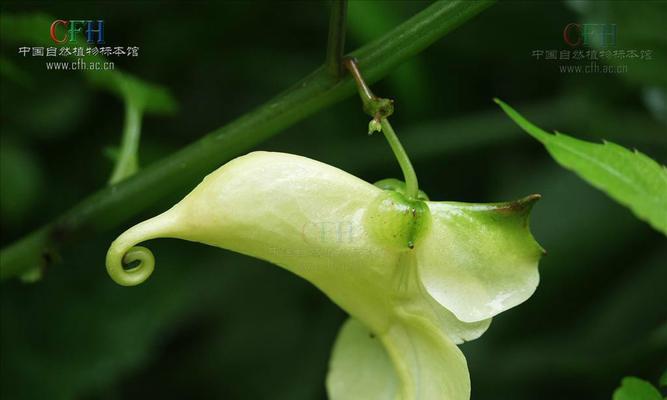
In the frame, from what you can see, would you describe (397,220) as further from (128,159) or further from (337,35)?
(128,159)

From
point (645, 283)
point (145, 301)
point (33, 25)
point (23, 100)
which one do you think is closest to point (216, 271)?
point (145, 301)

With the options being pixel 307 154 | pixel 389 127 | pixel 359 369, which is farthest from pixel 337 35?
pixel 307 154

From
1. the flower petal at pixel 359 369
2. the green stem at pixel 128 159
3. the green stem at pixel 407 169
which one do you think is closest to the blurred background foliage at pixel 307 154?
the green stem at pixel 128 159

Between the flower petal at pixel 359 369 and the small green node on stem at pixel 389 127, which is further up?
the small green node on stem at pixel 389 127

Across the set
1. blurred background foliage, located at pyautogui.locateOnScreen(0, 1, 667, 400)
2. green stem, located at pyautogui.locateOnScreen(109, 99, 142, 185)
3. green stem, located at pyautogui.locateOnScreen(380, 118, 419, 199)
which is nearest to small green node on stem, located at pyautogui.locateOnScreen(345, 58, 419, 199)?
green stem, located at pyautogui.locateOnScreen(380, 118, 419, 199)

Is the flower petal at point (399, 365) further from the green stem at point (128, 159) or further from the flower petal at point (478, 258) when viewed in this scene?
the green stem at point (128, 159)

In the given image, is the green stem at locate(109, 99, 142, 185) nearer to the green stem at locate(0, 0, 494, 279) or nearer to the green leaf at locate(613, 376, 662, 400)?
the green stem at locate(0, 0, 494, 279)
